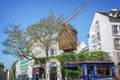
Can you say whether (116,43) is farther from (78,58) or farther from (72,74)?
(72,74)

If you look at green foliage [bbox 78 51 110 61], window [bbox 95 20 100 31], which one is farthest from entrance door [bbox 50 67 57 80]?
window [bbox 95 20 100 31]

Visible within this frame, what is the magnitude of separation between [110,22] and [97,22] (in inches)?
192

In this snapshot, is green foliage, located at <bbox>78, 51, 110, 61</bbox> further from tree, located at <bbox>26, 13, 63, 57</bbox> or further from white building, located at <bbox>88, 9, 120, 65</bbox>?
tree, located at <bbox>26, 13, 63, 57</bbox>

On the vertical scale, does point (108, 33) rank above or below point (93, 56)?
above

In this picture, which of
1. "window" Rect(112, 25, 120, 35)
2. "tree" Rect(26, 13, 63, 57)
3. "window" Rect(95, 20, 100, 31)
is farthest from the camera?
"window" Rect(95, 20, 100, 31)

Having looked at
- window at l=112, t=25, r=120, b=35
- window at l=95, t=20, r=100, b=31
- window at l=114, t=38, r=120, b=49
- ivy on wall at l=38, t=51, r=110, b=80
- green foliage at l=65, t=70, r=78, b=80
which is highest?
window at l=95, t=20, r=100, b=31

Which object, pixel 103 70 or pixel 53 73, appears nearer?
pixel 103 70

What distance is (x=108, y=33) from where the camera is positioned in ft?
145

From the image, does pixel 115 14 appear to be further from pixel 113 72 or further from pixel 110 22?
pixel 113 72

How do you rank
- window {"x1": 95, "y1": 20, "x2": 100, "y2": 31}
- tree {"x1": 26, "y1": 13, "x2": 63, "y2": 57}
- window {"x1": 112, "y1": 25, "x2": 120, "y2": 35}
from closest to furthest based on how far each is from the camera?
tree {"x1": 26, "y1": 13, "x2": 63, "y2": 57}, window {"x1": 112, "y1": 25, "x2": 120, "y2": 35}, window {"x1": 95, "y1": 20, "x2": 100, "y2": 31}

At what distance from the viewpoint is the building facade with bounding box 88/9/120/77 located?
42803 millimetres

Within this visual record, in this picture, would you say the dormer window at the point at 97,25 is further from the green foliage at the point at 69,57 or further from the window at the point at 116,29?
the green foliage at the point at 69,57

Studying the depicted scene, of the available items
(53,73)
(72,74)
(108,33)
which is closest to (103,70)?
(72,74)

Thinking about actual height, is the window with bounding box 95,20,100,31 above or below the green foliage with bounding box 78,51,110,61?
above
